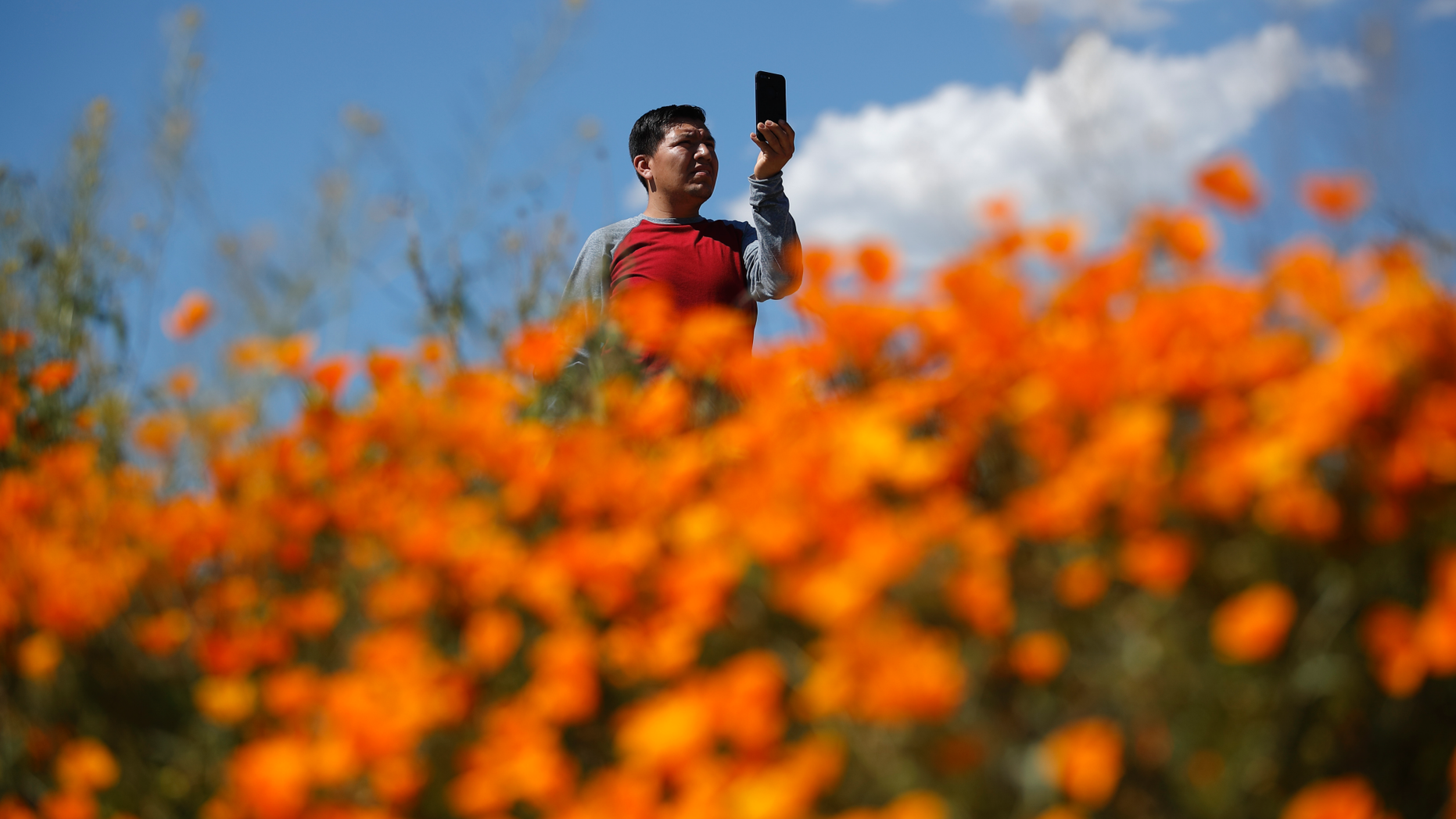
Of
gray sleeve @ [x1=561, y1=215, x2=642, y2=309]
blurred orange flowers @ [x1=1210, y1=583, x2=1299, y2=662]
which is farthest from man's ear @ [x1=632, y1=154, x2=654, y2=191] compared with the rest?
blurred orange flowers @ [x1=1210, y1=583, x2=1299, y2=662]

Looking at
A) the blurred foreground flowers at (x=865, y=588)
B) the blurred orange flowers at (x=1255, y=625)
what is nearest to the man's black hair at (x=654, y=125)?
the blurred foreground flowers at (x=865, y=588)

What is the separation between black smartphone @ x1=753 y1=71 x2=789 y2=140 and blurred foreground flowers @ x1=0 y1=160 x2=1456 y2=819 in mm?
→ 1357

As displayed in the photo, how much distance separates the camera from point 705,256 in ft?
10.1

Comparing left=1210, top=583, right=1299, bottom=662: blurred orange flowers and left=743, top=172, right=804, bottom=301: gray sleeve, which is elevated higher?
left=743, top=172, right=804, bottom=301: gray sleeve

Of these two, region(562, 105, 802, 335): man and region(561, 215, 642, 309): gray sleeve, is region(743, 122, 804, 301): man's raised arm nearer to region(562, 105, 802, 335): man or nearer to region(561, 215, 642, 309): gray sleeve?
region(562, 105, 802, 335): man

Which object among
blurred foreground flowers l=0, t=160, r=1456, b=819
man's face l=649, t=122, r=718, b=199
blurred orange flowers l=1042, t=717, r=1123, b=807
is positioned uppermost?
man's face l=649, t=122, r=718, b=199

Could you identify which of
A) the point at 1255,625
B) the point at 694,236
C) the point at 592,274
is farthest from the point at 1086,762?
the point at 694,236

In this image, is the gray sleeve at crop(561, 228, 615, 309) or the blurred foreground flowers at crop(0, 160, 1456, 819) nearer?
the blurred foreground flowers at crop(0, 160, 1456, 819)

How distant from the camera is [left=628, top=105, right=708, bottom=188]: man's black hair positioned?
3.36 metres

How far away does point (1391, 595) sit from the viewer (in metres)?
1.13

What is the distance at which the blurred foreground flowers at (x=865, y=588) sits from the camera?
3.45 feet

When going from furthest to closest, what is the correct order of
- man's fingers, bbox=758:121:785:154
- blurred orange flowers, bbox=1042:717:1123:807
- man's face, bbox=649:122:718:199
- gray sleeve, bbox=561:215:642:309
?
man's face, bbox=649:122:718:199, man's fingers, bbox=758:121:785:154, gray sleeve, bbox=561:215:642:309, blurred orange flowers, bbox=1042:717:1123:807

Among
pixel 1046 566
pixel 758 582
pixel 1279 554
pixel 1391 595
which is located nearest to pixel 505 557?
pixel 758 582

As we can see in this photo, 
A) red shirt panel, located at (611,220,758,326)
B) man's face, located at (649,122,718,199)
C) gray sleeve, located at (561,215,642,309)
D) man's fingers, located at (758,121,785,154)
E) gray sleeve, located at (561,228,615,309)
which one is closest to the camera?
gray sleeve, located at (561,228,615,309)
